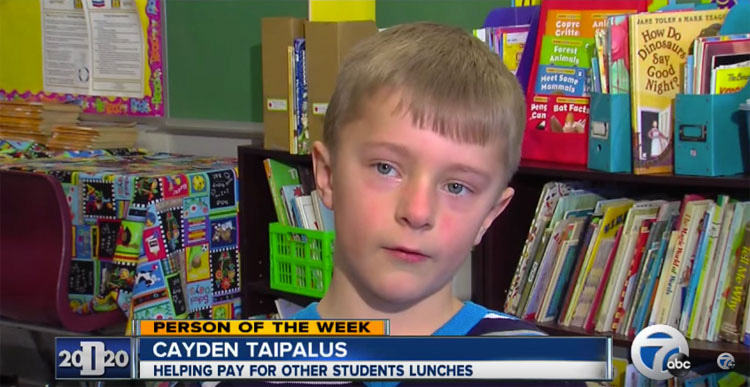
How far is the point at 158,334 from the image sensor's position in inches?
26.7

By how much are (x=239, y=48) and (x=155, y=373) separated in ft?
10.0

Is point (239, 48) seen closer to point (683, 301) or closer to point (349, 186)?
point (683, 301)

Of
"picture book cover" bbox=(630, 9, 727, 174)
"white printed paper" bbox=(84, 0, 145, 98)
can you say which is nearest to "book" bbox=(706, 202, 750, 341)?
"picture book cover" bbox=(630, 9, 727, 174)

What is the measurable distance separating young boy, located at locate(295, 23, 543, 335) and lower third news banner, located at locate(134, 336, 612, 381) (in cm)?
22

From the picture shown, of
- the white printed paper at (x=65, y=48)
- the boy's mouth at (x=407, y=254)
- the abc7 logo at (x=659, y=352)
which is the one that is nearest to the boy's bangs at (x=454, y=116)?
the boy's mouth at (x=407, y=254)

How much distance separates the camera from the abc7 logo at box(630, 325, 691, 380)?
958 millimetres

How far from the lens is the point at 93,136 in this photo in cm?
366

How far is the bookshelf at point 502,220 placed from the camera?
7.26ft

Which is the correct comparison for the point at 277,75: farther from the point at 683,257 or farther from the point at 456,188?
the point at 456,188

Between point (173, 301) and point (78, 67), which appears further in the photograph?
point (78, 67)

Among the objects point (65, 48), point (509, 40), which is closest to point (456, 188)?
point (509, 40)

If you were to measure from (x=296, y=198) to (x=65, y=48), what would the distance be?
1763 mm

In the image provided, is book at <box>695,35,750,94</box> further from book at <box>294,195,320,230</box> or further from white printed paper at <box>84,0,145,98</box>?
white printed paper at <box>84,0,145,98</box>

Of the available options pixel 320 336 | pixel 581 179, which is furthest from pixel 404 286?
pixel 581 179
